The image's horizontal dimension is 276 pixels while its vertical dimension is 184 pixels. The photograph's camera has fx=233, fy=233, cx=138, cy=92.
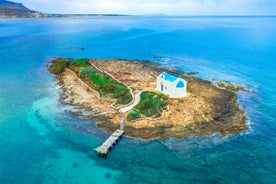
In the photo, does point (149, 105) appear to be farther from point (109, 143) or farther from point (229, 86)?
point (229, 86)

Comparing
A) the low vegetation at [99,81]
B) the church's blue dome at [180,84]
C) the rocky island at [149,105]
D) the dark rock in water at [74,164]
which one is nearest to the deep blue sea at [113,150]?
the dark rock in water at [74,164]

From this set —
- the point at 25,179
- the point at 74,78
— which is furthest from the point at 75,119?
the point at 74,78

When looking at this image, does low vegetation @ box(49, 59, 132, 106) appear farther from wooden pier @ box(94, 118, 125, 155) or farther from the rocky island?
wooden pier @ box(94, 118, 125, 155)

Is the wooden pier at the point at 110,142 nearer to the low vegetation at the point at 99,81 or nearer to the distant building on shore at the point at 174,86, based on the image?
the low vegetation at the point at 99,81

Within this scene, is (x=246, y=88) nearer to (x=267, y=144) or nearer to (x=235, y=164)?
(x=267, y=144)

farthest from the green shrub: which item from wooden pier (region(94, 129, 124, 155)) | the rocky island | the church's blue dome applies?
wooden pier (region(94, 129, 124, 155))
